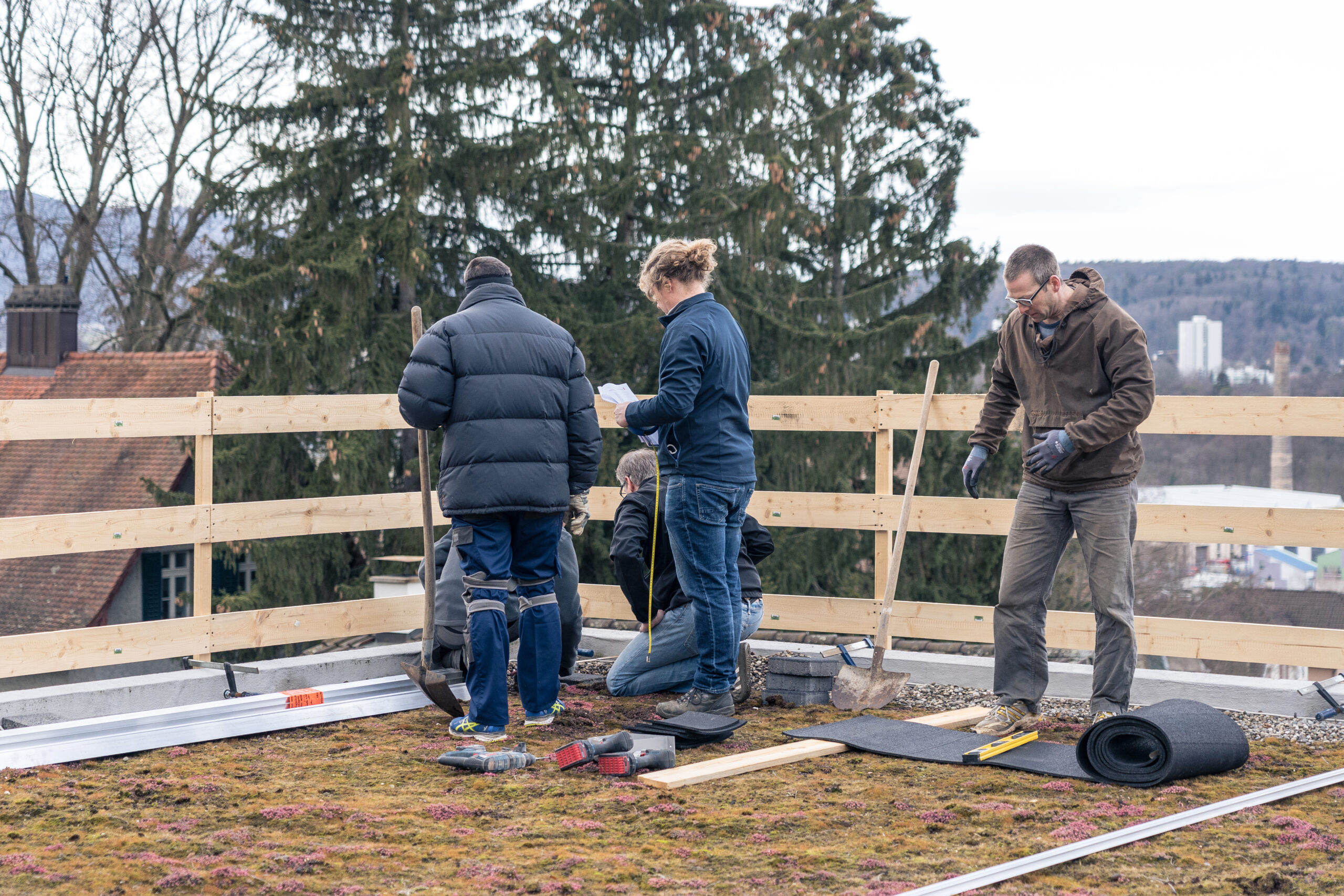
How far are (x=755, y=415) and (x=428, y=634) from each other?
5.71ft

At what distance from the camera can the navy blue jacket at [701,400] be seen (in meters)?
4.12

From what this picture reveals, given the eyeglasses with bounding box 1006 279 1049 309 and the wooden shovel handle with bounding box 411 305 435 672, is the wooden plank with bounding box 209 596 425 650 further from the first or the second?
the eyeglasses with bounding box 1006 279 1049 309

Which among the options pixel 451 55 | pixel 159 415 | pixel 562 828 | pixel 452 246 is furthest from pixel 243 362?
pixel 562 828

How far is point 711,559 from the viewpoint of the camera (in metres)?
4.23

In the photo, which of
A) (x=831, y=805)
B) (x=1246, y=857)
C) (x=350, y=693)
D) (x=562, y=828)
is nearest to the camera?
(x=1246, y=857)

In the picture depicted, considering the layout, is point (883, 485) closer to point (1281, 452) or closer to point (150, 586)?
point (150, 586)

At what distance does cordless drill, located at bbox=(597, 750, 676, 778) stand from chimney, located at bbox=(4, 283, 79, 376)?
20.7 m

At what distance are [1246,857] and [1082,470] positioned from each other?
4.83ft

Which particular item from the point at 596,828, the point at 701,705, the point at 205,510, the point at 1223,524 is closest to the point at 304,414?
the point at 205,510

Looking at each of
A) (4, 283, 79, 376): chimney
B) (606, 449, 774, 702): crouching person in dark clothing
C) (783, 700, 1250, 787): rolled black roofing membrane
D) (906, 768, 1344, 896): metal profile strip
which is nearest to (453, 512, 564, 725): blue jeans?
(606, 449, 774, 702): crouching person in dark clothing

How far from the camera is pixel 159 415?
4.74 metres

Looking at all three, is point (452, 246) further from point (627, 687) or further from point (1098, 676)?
point (1098, 676)

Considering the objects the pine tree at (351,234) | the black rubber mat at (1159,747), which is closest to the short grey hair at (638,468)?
the black rubber mat at (1159,747)

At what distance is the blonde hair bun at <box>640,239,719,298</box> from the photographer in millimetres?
4227
